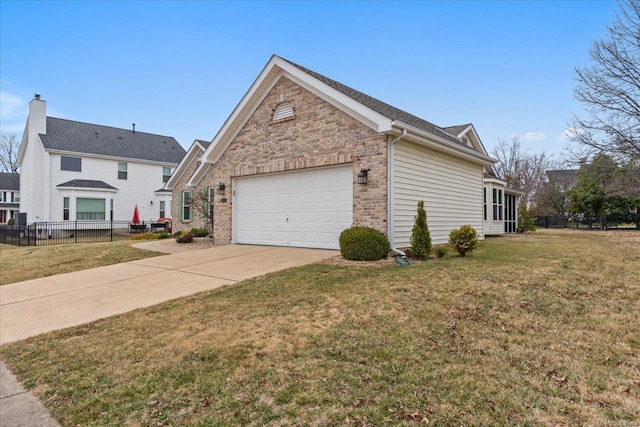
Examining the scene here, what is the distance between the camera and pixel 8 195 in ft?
142

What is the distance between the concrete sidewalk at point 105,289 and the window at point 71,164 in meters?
20.4

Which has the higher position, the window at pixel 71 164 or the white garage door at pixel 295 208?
the window at pixel 71 164

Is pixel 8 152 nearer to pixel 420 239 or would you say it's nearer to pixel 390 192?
pixel 390 192

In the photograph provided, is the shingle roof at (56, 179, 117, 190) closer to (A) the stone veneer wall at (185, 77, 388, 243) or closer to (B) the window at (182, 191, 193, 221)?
(B) the window at (182, 191, 193, 221)

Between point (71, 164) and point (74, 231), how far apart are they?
16.6 ft

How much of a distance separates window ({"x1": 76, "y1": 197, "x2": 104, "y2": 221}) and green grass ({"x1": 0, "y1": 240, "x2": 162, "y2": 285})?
45.6 feet

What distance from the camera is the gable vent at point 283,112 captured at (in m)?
11.7

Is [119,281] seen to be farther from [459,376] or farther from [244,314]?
[459,376]

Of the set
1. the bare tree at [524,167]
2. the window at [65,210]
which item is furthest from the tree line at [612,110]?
the window at [65,210]

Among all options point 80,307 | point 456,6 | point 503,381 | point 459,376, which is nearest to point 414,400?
point 459,376

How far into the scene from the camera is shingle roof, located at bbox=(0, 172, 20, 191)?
42312mm

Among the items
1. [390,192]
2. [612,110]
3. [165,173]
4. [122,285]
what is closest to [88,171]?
[165,173]

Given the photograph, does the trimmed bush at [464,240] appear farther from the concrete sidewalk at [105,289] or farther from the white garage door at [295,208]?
the concrete sidewalk at [105,289]

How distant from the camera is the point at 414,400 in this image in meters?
2.88
